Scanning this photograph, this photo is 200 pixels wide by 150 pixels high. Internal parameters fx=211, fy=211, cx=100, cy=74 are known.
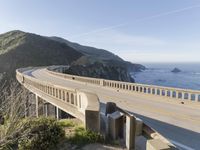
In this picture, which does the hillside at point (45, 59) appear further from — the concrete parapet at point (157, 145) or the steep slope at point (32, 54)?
the concrete parapet at point (157, 145)

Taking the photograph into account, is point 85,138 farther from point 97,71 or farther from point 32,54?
point 32,54

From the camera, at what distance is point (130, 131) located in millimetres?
5035

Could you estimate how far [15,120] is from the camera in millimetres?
5898

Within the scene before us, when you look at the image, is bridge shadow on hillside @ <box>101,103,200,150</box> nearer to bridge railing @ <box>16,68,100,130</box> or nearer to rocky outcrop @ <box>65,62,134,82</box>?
bridge railing @ <box>16,68,100,130</box>

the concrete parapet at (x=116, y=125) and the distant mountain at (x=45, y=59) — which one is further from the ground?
the distant mountain at (x=45, y=59)

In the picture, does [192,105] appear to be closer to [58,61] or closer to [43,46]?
[58,61]

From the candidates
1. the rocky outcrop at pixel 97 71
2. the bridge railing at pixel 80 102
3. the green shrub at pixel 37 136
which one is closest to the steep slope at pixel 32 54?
the rocky outcrop at pixel 97 71

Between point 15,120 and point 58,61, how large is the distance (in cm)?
7831

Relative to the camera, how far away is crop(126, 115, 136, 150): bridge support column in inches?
196

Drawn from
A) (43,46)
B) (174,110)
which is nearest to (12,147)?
(174,110)

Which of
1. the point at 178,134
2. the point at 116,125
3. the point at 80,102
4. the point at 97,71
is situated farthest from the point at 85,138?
the point at 97,71

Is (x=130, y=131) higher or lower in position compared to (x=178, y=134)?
higher

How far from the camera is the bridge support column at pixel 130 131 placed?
4.99m

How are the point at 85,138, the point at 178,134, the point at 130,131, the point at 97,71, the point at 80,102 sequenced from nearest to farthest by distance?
the point at 130,131, the point at 85,138, the point at 178,134, the point at 80,102, the point at 97,71
